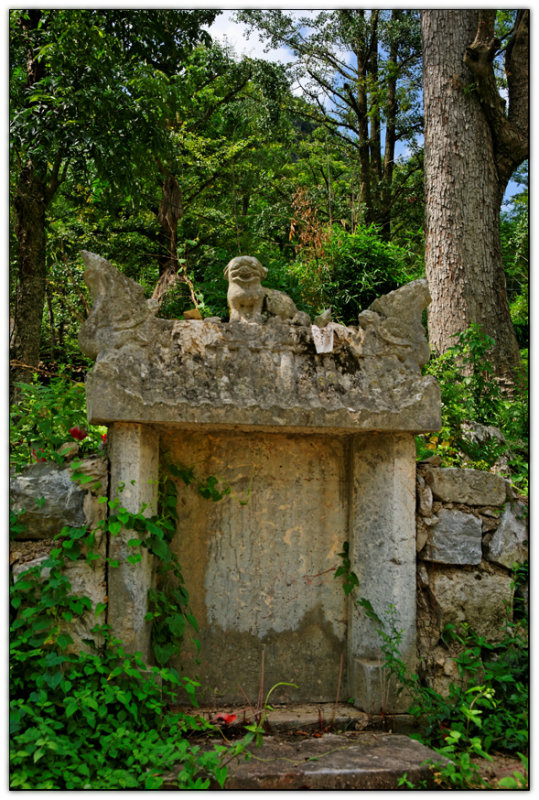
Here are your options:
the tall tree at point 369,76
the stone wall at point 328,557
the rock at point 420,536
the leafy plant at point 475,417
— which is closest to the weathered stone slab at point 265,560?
the stone wall at point 328,557

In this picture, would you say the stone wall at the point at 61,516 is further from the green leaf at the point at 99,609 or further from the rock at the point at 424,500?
the rock at the point at 424,500

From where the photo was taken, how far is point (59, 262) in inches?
380

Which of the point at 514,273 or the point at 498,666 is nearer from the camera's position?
the point at 498,666

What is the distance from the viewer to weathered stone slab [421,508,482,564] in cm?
366

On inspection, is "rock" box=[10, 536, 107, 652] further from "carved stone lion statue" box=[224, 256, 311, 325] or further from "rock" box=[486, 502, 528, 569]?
"rock" box=[486, 502, 528, 569]

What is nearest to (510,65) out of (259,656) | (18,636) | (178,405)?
(178,405)

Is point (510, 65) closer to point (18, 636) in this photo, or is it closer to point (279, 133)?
point (279, 133)

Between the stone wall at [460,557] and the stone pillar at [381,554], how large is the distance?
124mm

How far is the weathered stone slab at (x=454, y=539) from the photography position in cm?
366

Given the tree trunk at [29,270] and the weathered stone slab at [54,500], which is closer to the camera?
the weathered stone slab at [54,500]

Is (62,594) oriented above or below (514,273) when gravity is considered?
below

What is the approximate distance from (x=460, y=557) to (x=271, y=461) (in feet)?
4.08

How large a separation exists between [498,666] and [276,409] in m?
1.87

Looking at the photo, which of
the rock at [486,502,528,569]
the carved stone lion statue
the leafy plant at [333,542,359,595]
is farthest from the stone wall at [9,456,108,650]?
the rock at [486,502,528,569]
